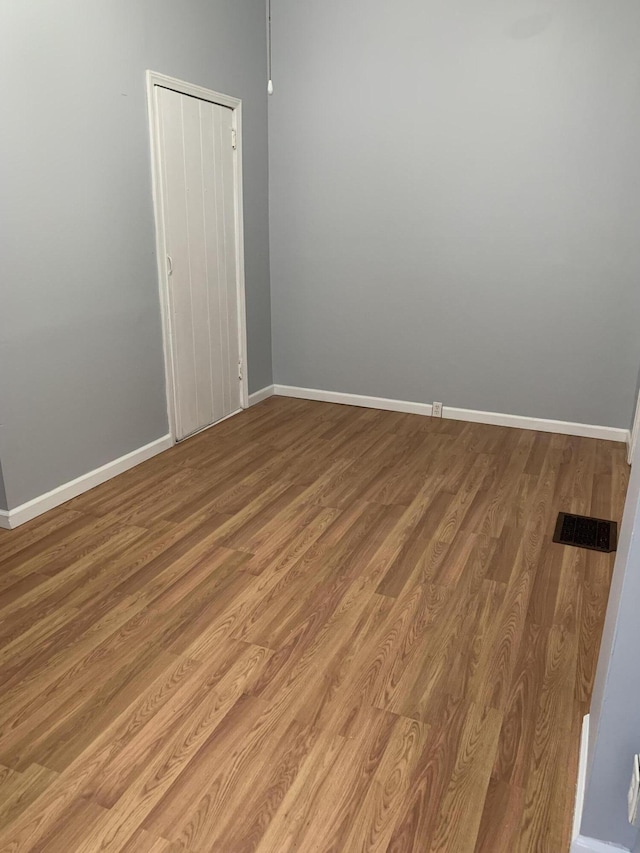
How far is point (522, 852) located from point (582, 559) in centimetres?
150

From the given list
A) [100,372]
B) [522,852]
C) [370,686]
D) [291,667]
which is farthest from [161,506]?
[522,852]

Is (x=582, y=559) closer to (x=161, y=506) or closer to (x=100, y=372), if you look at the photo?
(x=161, y=506)

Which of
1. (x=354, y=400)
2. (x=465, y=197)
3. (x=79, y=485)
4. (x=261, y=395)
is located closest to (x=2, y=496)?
(x=79, y=485)

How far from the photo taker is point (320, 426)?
4.48 m

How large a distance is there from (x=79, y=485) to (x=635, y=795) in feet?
9.25

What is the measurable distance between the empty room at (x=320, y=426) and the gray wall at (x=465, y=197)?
0.02 metres

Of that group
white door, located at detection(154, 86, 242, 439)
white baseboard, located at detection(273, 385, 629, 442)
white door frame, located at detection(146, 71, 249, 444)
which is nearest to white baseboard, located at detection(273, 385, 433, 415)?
white baseboard, located at detection(273, 385, 629, 442)

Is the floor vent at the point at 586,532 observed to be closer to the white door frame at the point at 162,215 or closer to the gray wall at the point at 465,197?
the gray wall at the point at 465,197

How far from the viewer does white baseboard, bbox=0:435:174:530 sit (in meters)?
2.99

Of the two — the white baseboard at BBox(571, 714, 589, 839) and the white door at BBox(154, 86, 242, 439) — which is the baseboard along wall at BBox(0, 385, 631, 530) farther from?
the white baseboard at BBox(571, 714, 589, 839)

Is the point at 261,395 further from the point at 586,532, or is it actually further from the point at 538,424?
the point at 586,532

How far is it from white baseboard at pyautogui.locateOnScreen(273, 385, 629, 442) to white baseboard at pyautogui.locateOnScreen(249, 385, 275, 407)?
0.05m

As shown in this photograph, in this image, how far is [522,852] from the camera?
4.88 feet

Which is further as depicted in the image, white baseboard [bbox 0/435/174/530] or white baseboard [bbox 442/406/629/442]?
white baseboard [bbox 442/406/629/442]
